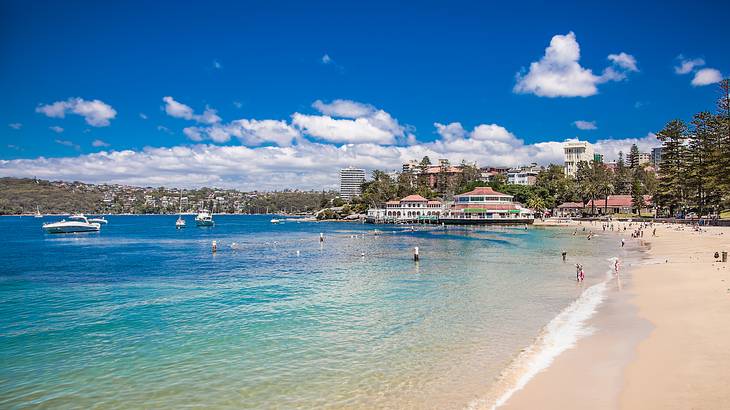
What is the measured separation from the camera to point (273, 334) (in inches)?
650

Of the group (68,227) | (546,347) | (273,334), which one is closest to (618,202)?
(546,347)

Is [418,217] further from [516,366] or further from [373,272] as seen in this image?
[516,366]

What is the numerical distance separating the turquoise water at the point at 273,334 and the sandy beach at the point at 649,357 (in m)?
1.67

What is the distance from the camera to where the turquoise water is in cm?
1137

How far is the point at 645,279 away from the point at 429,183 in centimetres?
15389

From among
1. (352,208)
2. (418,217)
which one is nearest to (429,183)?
(352,208)

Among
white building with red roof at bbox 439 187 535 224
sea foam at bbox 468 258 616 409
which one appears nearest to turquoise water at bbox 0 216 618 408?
sea foam at bbox 468 258 616 409

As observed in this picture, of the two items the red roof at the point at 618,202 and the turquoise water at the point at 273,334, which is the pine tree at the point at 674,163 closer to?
the red roof at the point at 618,202

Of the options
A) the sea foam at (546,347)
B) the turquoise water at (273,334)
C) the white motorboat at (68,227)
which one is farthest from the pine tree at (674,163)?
the white motorboat at (68,227)

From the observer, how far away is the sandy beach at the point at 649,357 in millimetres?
9670

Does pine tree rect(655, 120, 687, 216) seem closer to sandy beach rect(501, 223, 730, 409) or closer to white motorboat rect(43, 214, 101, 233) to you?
sandy beach rect(501, 223, 730, 409)

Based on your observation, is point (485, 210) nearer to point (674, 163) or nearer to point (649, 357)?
point (674, 163)

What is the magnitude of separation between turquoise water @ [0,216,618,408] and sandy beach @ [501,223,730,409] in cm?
167

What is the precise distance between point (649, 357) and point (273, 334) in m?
11.5
